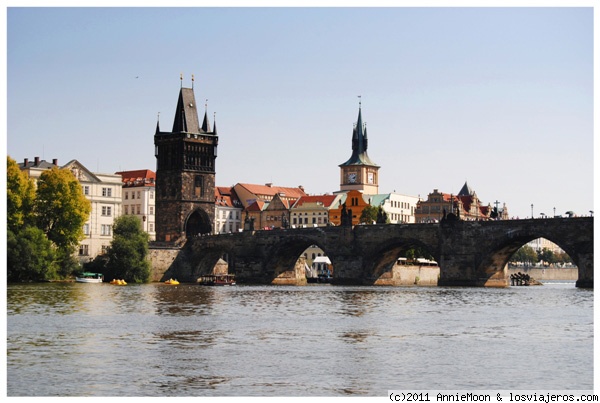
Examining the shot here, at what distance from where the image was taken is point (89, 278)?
3925 inches

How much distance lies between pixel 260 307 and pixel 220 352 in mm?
26112

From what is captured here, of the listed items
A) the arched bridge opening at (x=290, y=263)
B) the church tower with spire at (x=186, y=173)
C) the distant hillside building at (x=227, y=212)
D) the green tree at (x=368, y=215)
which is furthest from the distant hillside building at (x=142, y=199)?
the arched bridge opening at (x=290, y=263)

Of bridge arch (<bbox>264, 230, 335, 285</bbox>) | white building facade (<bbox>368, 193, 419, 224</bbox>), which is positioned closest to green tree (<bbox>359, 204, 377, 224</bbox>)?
white building facade (<bbox>368, 193, 419, 224</bbox>)

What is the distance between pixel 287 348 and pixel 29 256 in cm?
5463

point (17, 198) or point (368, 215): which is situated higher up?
point (368, 215)

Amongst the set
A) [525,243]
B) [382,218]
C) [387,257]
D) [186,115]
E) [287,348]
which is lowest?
[287,348]

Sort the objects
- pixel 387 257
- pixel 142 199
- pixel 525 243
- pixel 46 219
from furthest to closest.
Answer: pixel 142 199, pixel 387 257, pixel 525 243, pixel 46 219

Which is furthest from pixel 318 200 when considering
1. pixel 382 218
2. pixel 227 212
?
pixel 382 218

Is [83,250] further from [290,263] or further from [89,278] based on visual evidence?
[290,263]

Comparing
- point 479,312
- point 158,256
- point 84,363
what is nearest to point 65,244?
point 158,256

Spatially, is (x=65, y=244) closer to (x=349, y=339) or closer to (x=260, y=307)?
(x=260, y=307)

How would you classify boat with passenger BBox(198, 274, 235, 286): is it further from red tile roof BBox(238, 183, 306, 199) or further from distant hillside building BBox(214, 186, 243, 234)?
red tile roof BBox(238, 183, 306, 199)

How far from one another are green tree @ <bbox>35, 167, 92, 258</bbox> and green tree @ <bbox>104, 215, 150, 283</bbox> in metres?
5.89

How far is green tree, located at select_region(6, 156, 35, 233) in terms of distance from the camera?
93.9 metres
